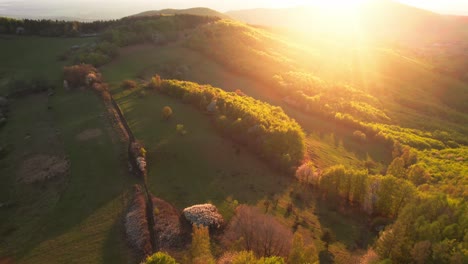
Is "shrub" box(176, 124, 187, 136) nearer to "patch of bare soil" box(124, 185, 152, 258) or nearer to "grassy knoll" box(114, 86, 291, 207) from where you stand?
"grassy knoll" box(114, 86, 291, 207)

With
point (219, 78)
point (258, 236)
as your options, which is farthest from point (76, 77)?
point (258, 236)

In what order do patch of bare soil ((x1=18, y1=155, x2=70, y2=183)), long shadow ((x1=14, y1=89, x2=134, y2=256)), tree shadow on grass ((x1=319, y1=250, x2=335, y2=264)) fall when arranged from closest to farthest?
tree shadow on grass ((x1=319, y1=250, x2=335, y2=264))
long shadow ((x1=14, y1=89, x2=134, y2=256))
patch of bare soil ((x1=18, y1=155, x2=70, y2=183))

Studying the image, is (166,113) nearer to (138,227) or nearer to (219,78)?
(138,227)

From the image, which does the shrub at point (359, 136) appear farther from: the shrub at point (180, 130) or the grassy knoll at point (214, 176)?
the shrub at point (180, 130)

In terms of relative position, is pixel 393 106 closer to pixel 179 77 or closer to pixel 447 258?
pixel 179 77

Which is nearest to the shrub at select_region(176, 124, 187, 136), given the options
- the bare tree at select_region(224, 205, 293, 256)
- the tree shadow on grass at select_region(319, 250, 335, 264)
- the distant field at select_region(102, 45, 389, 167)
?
the bare tree at select_region(224, 205, 293, 256)

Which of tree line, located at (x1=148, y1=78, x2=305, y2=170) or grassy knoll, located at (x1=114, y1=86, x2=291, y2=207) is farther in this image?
tree line, located at (x1=148, y1=78, x2=305, y2=170)
